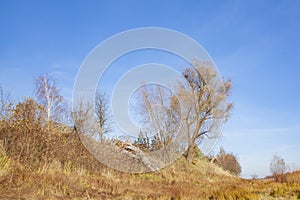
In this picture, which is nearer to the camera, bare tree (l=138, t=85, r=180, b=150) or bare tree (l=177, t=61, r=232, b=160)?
bare tree (l=138, t=85, r=180, b=150)

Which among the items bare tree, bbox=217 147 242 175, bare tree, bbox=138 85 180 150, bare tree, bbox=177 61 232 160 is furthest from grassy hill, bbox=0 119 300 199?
bare tree, bbox=217 147 242 175

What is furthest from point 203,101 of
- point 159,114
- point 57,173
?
point 57,173

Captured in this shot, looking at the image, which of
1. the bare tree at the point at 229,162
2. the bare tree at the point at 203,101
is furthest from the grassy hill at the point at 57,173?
the bare tree at the point at 229,162

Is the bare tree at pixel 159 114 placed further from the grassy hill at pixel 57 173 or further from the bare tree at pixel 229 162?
the bare tree at pixel 229 162

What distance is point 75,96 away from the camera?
39.4 feet

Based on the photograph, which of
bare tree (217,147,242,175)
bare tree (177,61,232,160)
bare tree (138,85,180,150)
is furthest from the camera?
bare tree (217,147,242,175)

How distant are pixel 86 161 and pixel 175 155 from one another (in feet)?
28.1

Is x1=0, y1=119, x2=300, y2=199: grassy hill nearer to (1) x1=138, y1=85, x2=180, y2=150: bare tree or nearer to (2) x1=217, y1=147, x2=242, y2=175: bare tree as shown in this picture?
(1) x1=138, y1=85, x2=180, y2=150: bare tree

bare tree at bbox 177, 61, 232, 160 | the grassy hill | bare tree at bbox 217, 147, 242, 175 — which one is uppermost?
bare tree at bbox 177, 61, 232, 160

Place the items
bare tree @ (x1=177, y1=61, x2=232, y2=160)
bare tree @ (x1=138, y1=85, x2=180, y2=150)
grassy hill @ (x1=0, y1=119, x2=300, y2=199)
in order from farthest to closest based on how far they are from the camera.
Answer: bare tree @ (x1=177, y1=61, x2=232, y2=160), bare tree @ (x1=138, y1=85, x2=180, y2=150), grassy hill @ (x1=0, y1=119, x2=300, y2=199)

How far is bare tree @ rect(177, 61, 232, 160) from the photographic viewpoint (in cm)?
2128

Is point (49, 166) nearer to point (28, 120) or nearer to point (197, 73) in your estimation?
Answer: point (28, 120)

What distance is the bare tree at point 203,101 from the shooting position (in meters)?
21.3

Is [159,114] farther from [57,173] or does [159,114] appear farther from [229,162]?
[229,162]
